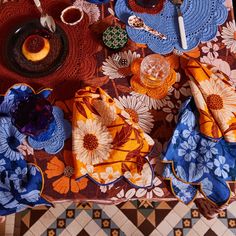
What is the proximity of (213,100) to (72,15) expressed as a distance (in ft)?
1.61

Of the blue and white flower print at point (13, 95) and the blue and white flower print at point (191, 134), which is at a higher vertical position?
the blue and white flower print at point (13, 95)

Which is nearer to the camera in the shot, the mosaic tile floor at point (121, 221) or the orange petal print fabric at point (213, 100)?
the orange petal print fabric at point (213, 100)

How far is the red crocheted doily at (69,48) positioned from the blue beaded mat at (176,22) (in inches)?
4.9

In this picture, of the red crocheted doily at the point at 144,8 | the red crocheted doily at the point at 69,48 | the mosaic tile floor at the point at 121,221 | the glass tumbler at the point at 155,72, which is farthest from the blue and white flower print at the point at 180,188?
the mosaic tile floor at the point at 121,221

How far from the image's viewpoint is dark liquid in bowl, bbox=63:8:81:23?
41.0 inches

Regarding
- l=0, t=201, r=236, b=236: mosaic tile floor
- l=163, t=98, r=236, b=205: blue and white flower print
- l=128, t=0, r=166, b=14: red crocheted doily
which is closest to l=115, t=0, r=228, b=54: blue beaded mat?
l=128, t=0, r=166, b=14: red crocheted doily

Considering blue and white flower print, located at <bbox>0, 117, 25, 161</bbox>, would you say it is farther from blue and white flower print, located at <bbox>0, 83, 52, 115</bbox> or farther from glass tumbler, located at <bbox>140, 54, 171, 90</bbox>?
glass tumbler, located at <bbox>140, 54, 171, 90</bbox>

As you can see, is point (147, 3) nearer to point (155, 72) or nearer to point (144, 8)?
point (144, 8)

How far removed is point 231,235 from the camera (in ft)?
4.92

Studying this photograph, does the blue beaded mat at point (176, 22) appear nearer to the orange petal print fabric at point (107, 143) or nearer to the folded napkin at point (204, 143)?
the folded napkin at point (204, 143)

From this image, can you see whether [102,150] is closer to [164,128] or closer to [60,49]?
[164,128]

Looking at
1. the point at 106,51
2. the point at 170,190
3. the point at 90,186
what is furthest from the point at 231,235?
the point at 106,51

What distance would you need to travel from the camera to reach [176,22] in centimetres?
103

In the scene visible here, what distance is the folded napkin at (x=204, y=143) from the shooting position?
0.88m
